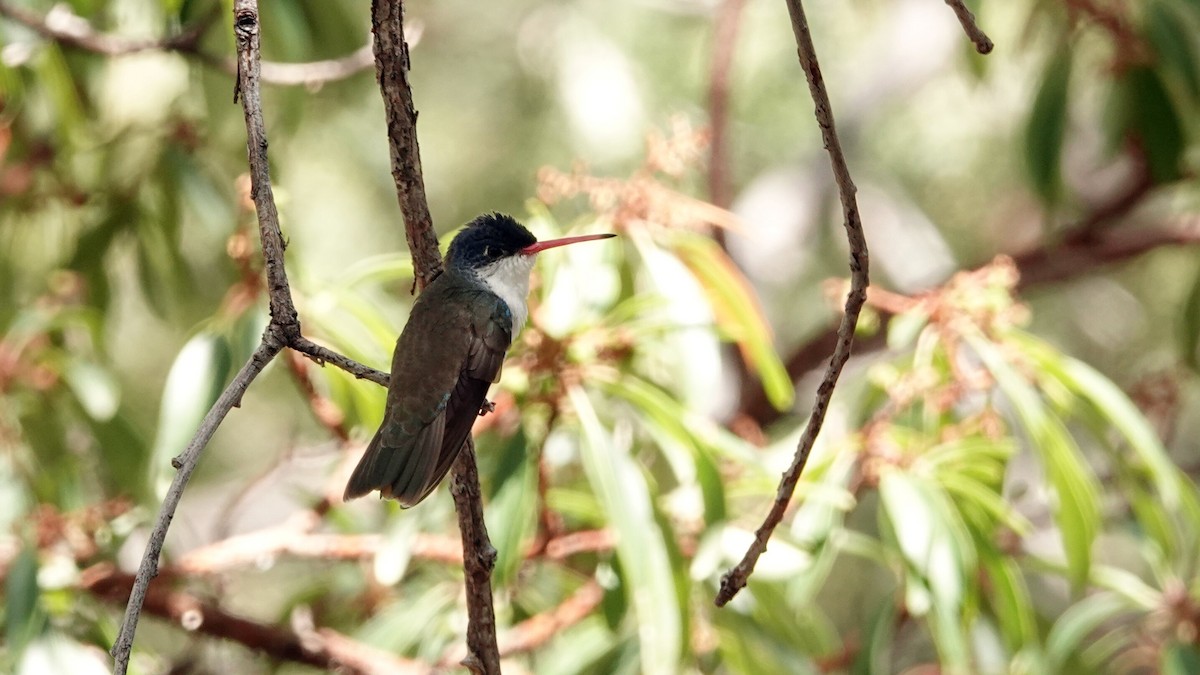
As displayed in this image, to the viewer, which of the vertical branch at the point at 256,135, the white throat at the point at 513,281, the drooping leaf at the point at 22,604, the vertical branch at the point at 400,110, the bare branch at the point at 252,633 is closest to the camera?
the vertical branch at the point at 256,135

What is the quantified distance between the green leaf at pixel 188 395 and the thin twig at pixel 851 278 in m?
1.36

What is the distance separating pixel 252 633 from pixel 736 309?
133cm

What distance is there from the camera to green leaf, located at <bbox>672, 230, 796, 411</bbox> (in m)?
3.09

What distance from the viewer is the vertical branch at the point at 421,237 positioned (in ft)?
5.71

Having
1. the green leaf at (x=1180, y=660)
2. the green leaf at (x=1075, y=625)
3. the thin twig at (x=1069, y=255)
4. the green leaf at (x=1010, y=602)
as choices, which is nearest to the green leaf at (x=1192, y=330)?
the thin twig at (x=1069, y=255)

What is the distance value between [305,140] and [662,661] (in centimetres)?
323

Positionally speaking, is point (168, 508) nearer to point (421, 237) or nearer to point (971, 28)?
point (421, 237)

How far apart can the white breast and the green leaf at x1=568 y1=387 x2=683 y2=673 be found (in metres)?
0.25

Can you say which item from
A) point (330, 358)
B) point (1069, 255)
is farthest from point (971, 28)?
point (1069, 255)

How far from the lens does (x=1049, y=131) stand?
4059 mm

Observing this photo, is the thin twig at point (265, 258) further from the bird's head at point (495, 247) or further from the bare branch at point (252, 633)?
the bare branch at point (252, 633)

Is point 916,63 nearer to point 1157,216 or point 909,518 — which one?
point 1157,216

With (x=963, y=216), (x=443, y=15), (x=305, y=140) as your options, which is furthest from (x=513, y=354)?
(x=963, y=216)

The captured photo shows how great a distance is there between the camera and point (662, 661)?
268 centimetres
